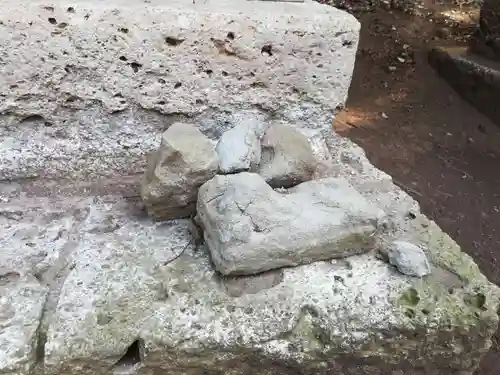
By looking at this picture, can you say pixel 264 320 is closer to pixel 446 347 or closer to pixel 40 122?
pixel 446 347

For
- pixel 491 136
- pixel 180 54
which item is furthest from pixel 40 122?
pixel 491 136

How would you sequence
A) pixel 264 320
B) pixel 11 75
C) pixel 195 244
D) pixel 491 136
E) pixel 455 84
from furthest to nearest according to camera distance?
pixel 455 84 → pixel 491 136 → pixel 11 75 → pixel 195 244 → pixel 264 320

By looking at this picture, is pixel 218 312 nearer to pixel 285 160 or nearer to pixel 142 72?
pixel 285 160

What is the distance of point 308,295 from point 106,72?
0.81 meters

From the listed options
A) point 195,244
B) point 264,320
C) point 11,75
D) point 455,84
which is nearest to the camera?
point 264,320

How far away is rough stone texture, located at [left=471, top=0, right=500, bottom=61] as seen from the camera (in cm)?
403

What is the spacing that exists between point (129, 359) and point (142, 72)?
77 cm

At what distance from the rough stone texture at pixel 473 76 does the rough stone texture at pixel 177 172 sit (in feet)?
9.60

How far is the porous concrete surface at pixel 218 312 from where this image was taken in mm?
1212

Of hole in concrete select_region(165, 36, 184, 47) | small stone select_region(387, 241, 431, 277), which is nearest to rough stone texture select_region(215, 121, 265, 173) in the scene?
hole in concrete select_region(165, 36, 184, 47)

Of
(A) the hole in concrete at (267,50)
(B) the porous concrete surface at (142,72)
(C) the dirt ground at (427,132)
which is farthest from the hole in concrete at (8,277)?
(C) the dirt ground at (427,132)

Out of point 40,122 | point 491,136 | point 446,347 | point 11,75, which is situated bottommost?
point 491,136

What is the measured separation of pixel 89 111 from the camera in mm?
1661

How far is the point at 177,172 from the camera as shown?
1.44 metres
